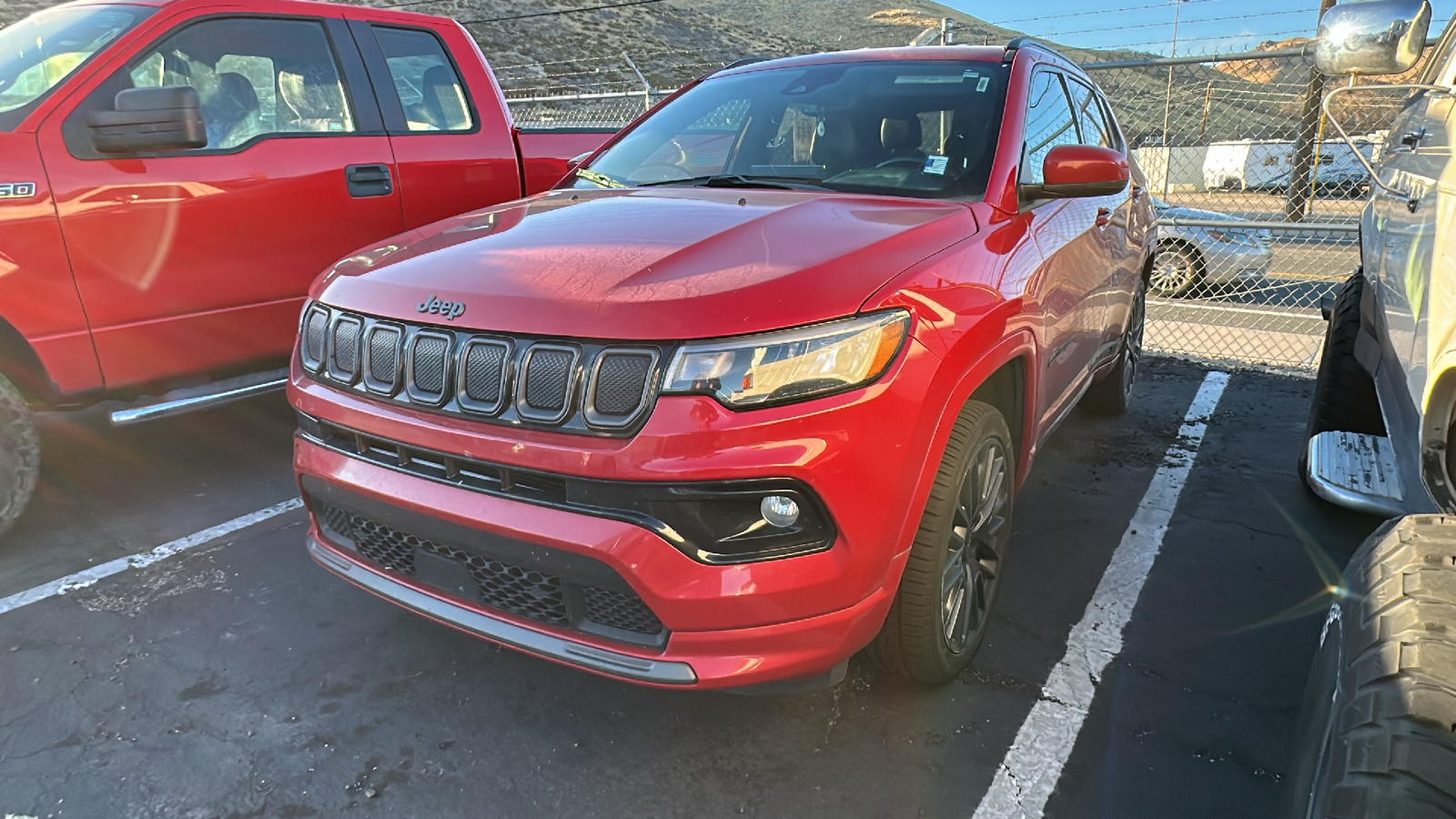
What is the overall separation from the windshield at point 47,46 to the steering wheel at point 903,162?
3119 mm

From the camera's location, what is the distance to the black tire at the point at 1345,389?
3.48m

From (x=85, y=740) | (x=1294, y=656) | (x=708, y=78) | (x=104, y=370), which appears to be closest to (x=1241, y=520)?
(x=1294, y=656)

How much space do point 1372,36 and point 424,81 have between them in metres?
4.10

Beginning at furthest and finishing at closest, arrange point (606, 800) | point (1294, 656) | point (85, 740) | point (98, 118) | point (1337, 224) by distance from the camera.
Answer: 1. point (1337, 224)
2. point (98, 118)
3. point (1294, 656)
4. point (85, 740)
5. point (606, 800)

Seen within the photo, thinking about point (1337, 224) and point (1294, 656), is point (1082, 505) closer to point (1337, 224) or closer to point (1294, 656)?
point (1294, 656)

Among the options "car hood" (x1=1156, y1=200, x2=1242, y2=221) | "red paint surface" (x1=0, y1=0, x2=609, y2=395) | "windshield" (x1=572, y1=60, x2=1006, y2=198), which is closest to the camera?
"windshield" (x1=572, y1=60, x2=1006, y2=198)

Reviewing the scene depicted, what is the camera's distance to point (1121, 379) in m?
5.01

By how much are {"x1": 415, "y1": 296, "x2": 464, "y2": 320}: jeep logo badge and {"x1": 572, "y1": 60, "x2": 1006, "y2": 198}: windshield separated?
3.97 ft

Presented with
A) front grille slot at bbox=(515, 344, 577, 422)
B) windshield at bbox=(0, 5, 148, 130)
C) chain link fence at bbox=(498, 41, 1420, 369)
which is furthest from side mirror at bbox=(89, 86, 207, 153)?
chain link fence at bbox=(498, 41, 1420, 369)

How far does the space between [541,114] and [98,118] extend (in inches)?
523

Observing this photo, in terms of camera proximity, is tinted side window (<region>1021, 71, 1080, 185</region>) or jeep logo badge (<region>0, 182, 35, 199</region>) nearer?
tinted side window (<region>1021, 71, 1080, 185</region>)

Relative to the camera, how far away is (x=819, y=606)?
195 centimetres

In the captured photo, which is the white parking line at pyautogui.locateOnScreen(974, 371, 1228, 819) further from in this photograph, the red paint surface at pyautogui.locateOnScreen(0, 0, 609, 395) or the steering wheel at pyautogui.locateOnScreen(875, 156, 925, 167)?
the red paint surface at pyautogui.locateOnScreen(0, 0, 609, 395)

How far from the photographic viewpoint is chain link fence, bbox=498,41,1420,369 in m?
6.82
